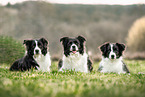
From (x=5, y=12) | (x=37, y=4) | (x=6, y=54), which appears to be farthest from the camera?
(x=37, y=4)

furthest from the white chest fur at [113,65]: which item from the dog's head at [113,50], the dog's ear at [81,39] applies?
the dog's ear at [81,39]

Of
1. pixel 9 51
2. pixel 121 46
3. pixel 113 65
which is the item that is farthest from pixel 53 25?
pixel 121 46

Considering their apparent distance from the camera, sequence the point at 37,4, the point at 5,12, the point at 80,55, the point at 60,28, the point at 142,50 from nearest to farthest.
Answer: the point at 80,55 < the point at 142,50 < the point at 5,12 < the point at 60,28 < the point at 37,4

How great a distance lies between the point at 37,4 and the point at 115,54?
26258 millimetres

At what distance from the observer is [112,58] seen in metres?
8.12

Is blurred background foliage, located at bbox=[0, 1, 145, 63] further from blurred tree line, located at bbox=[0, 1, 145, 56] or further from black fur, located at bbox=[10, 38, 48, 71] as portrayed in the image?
black fur, located at bbox=[10, 38, 48, 71]

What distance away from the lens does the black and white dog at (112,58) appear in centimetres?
805

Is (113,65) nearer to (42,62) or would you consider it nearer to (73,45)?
(73,45)

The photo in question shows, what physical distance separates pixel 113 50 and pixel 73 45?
2.04m

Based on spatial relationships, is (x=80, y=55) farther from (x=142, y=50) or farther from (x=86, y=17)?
(x=86, y=17)

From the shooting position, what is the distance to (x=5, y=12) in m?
26.1

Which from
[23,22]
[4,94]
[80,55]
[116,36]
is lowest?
[4,94]

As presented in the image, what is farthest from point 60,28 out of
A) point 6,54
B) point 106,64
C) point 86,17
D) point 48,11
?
point 106,64

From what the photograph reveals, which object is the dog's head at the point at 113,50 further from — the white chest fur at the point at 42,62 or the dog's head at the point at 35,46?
the dog's head at the point at 35,46
